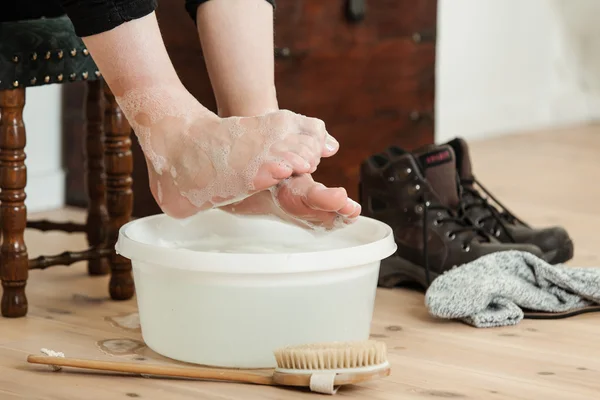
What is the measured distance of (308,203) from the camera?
3.18ft

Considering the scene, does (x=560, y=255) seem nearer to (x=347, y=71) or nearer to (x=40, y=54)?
(x=347, y=71)

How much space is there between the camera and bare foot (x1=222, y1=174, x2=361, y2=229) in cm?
95

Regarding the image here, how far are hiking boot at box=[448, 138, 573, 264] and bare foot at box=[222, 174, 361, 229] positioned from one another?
1.65 ft

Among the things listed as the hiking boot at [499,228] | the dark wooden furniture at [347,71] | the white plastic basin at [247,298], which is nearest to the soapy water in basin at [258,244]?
the white plastic basin at [247,298]

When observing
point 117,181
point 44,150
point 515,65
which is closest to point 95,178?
point 117,181

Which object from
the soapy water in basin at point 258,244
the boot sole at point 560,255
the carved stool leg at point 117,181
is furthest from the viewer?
the boot sole at point 560,255

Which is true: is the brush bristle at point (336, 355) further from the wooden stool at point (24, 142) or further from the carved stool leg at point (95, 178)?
the carved stool leg at point (95, 178)

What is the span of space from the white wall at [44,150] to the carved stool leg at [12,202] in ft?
2.46

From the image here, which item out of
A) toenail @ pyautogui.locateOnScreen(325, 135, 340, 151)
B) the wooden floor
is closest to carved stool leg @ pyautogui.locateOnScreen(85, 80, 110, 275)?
the wooden floor

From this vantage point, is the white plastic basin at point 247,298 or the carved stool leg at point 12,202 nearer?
the white plastic basin at point 247,298

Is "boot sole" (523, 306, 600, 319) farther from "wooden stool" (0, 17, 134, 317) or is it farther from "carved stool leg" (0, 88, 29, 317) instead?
"carved stool leg" (0, 88, 29, 317)

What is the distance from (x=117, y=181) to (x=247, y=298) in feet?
1.44

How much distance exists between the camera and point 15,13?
1.27 metres

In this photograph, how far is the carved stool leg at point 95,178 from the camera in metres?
1.49
